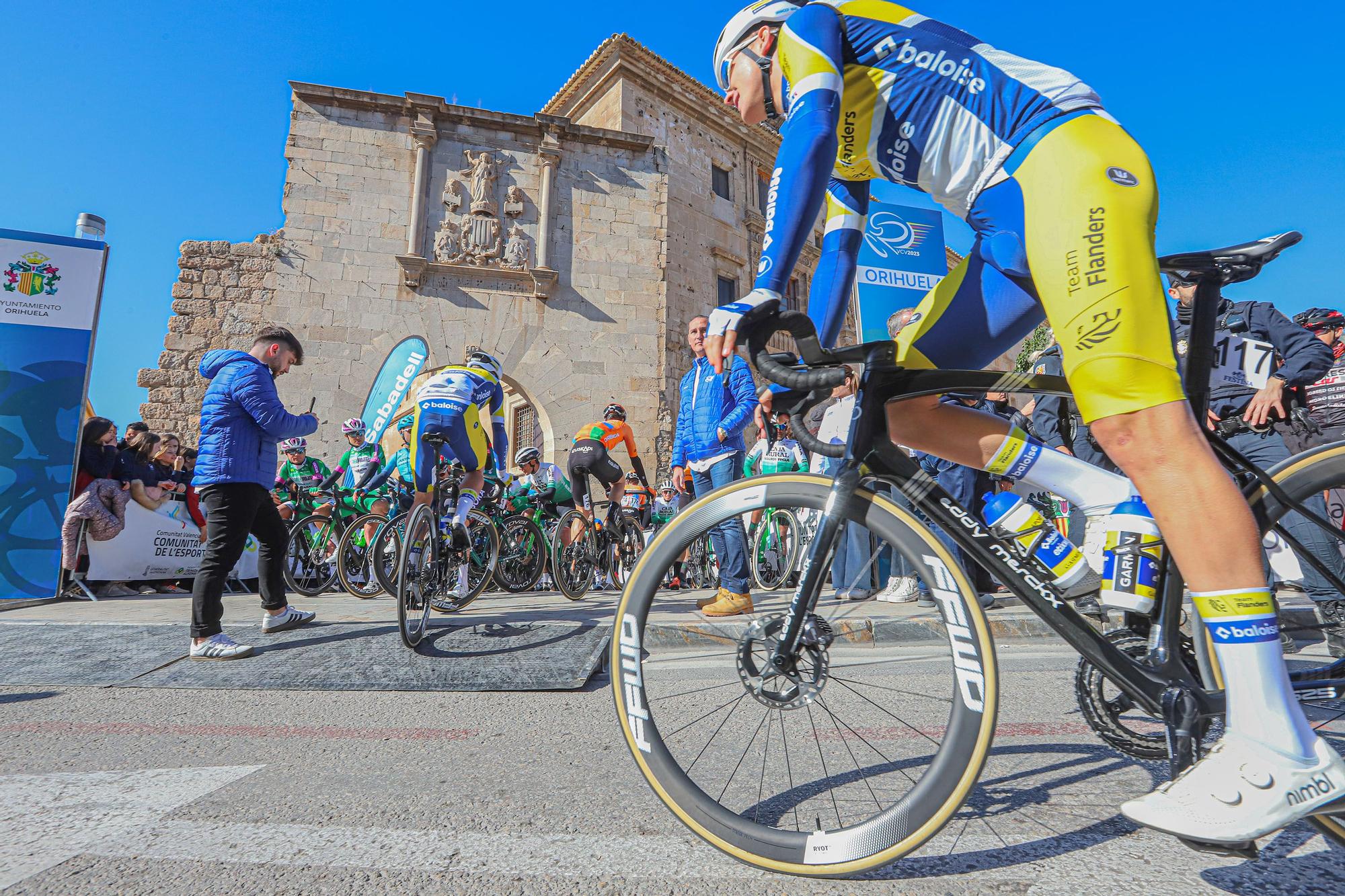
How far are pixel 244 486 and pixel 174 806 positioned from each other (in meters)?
2.72

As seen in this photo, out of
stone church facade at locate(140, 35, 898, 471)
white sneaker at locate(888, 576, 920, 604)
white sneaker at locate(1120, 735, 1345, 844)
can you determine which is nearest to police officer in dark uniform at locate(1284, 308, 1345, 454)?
white sneaker at locate(888, 576, 920, 604)

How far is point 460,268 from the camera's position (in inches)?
607

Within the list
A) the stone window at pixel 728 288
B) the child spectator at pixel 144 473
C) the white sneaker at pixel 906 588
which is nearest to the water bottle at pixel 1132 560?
the white sneaker at pixel 906 588

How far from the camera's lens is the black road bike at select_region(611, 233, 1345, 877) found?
1.16 metres

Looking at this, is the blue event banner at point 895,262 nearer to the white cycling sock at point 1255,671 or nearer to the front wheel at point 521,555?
the front wheel at point 521,555

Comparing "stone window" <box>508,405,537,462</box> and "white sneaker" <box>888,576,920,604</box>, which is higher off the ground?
"stone window" <box>508,405,537,462</box>

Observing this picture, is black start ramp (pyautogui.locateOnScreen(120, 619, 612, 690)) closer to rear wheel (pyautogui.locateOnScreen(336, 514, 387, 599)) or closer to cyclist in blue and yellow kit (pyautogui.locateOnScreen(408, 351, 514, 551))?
cyclist in blue and yellow kit (pyautogui.locateOnScreen(408, 351, 514, 551))

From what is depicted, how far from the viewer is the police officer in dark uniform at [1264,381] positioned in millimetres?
1413

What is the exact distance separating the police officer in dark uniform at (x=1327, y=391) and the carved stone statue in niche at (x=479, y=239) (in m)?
14.4

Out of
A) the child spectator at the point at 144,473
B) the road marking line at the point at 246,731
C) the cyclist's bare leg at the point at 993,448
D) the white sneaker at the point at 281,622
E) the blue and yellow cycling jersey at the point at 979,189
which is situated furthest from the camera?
the child spectator at the point at 144,473

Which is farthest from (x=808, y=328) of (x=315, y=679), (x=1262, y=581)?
(x=315, y=679)

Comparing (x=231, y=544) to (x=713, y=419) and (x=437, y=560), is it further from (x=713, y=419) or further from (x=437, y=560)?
(x=713, y=419)

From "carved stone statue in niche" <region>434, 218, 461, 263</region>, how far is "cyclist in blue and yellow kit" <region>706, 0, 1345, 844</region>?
14806 mm

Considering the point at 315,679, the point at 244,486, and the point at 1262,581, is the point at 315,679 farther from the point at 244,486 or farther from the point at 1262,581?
the point at 1262,581
